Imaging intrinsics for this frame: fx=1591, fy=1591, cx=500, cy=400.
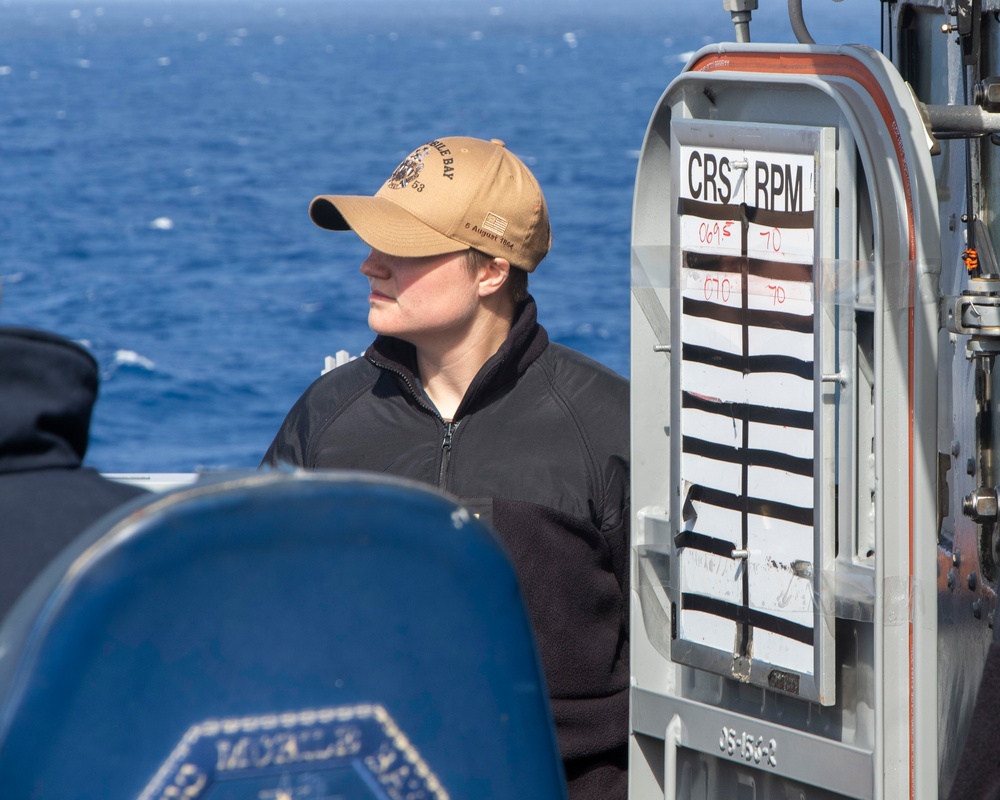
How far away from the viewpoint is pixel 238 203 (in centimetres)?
3738

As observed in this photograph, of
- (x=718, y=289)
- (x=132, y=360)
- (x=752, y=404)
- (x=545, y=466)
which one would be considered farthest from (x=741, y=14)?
(x=132, y=360)

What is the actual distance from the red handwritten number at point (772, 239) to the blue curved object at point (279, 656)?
128 cm

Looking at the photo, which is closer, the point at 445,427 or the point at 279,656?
the point at 279,656

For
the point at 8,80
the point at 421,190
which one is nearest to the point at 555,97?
the point at 8,80

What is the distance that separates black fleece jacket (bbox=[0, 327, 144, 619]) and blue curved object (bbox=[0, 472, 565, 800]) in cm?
21

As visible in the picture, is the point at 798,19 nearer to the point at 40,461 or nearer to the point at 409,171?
the point at 409,171

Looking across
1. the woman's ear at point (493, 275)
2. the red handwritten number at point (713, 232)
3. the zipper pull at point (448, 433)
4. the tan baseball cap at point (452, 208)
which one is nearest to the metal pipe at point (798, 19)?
the red handwritten number at point (713, 232)

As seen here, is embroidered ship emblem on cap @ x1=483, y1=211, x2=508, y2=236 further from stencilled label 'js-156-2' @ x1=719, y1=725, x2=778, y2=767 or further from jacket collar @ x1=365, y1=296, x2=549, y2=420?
stencilled label 'js-156-2' @ x1=719, y1=725, x2=778, y2=767

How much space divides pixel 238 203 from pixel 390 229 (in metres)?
35.1

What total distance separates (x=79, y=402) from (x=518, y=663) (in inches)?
23.9

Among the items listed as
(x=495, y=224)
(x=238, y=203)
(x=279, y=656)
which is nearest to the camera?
(x=279, y=656)

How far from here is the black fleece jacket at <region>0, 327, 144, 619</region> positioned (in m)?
1.74

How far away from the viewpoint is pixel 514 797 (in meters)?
1.73

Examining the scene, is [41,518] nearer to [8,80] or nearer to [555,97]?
[555,97]
